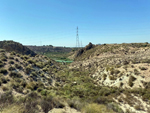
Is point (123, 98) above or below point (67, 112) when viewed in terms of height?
below

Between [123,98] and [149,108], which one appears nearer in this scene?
[149,108]

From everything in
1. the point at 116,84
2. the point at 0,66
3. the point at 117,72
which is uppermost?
the point at 0,66

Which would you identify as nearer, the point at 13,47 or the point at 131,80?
the point at 131,80

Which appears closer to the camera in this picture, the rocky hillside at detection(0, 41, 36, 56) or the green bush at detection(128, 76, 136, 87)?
the green bush at detection(128, 76, 136, 87)

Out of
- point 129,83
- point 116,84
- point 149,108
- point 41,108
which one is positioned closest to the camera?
point 41,108

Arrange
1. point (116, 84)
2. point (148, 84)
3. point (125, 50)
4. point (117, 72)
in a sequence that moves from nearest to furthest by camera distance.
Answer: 1. point (148, 84)
2. point (116, 84)
3. point (117, 72)
4. point (125, 50)

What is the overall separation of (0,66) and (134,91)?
854 inches

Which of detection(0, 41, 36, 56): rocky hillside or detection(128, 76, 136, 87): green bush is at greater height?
detection(0, 41, 36, 56): rocky hillside

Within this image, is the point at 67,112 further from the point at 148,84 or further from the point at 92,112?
the point at 148,84

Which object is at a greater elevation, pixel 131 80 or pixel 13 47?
pixel 13 47

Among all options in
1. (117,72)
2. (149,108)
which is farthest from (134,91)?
(117,72)

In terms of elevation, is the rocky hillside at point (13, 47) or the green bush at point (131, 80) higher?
the rocky hillside at point (13, 47)

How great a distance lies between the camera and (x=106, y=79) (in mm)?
21281

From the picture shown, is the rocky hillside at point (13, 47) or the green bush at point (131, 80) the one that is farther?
the rocky hillside at point (13, 47)
